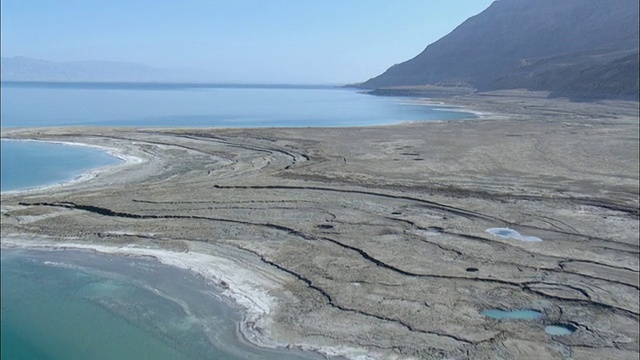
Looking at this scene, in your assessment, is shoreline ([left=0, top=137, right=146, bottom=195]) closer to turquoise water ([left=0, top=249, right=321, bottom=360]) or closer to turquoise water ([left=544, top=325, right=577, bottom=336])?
turquoise water ([left=0, top=249, right=321, bottom=360])

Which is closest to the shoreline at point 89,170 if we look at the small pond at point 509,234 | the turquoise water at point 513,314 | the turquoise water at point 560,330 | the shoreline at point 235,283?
the shoreline at point 235,283

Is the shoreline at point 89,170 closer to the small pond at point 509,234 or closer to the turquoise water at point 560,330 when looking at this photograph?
the small pond at point 509,234

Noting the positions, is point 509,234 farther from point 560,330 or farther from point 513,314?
point 560,330

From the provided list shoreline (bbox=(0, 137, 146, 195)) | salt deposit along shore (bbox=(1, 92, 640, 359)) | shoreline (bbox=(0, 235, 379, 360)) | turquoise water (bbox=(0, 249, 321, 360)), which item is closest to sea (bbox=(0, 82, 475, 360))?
turquoise water (bbox=(0, 249, 321, 360))

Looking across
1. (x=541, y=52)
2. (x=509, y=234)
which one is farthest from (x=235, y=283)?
(x=541, y=52)

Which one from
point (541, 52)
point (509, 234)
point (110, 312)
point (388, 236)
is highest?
point (541, 52)

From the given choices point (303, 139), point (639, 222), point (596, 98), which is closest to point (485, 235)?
point (639, 222)
